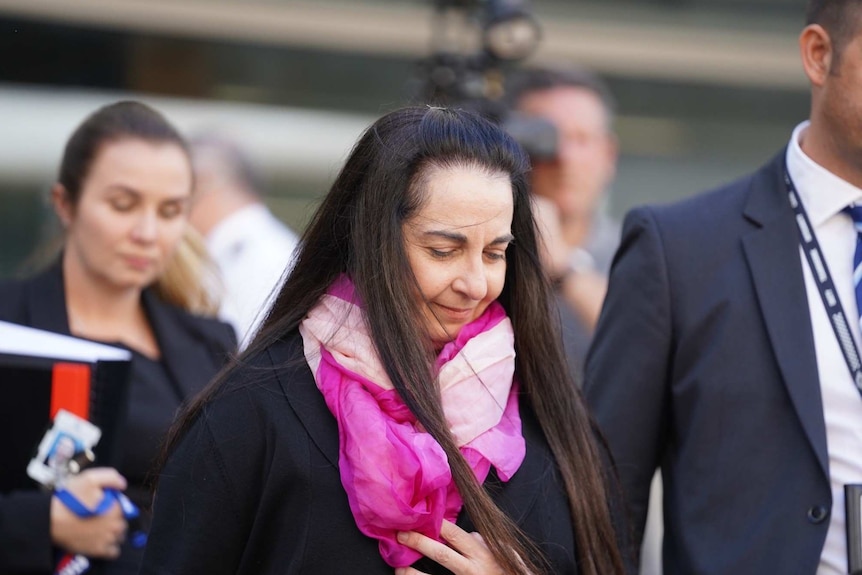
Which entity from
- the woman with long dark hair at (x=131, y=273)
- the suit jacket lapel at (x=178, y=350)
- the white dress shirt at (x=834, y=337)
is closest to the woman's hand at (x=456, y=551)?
the white dress shirt at (x=834, y=337)

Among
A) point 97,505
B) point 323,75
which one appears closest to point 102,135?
point 97,505

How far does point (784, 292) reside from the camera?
9.65 ft

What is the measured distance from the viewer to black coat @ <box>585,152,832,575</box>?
111 inches

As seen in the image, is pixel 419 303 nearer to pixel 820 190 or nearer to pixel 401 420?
pixel 401 420

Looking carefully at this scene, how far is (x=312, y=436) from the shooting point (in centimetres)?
238

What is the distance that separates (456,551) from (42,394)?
1235 mm

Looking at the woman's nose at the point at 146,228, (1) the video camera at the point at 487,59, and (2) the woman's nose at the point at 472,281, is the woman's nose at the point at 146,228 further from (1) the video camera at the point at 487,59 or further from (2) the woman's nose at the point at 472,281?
(1) the video camera at the point at 487,59

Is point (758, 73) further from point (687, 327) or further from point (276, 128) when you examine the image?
point (687, 327)

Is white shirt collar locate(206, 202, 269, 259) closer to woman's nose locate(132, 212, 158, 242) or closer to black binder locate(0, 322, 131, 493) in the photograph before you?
woman's nose locate(132, 212, 158, 242)

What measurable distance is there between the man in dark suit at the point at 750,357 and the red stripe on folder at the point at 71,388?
113 centimetres

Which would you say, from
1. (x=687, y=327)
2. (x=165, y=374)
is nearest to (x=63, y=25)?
(x=165, y=374)

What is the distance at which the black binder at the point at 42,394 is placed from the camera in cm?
315

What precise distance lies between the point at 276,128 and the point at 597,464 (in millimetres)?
6680

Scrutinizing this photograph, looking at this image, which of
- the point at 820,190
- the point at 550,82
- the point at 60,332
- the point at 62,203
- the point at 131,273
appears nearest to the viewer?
the point at 820,190
